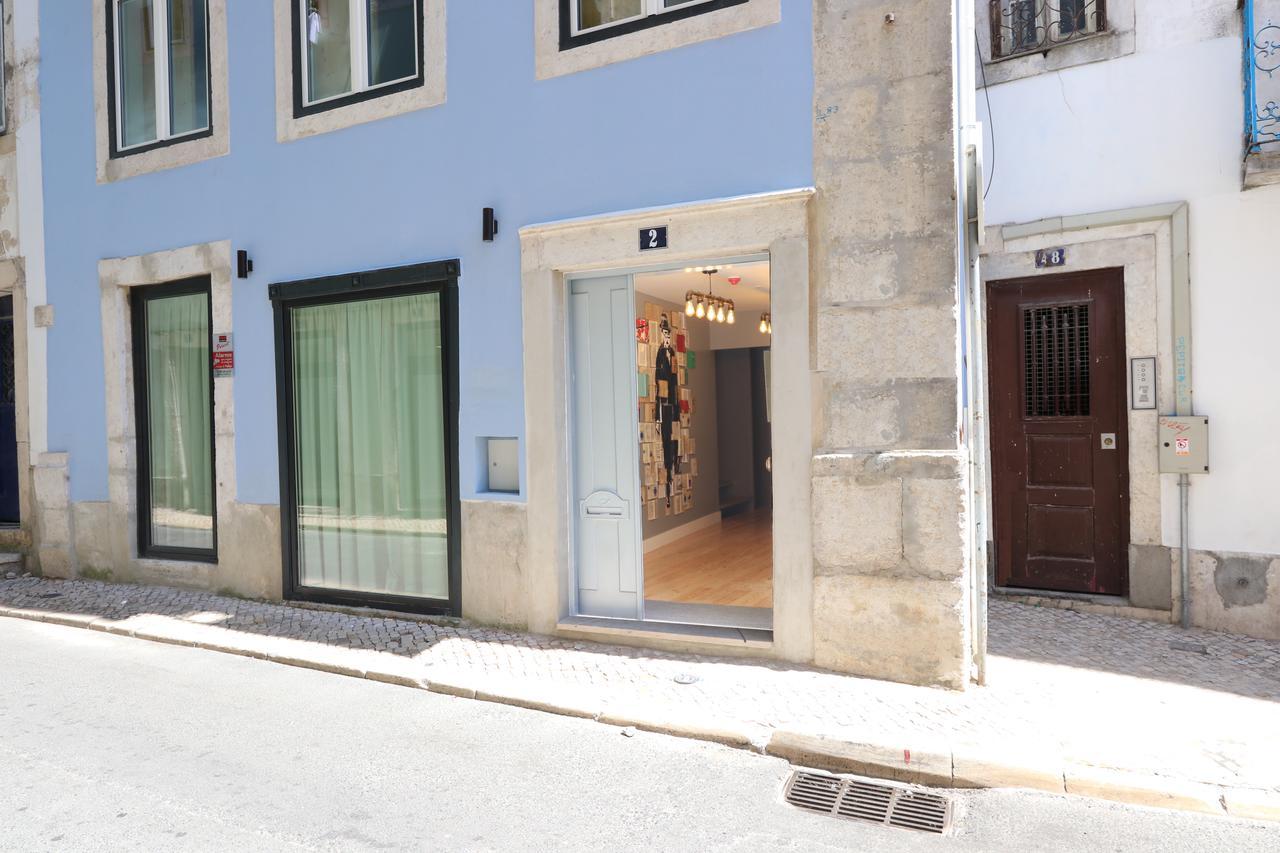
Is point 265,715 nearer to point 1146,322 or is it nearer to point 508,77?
point 508,77

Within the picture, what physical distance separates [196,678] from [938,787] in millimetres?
4584

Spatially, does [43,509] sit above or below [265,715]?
above

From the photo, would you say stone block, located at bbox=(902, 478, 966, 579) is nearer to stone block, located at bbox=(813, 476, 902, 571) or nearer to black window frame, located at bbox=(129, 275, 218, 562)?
stone block, located at bbox=(813, 476, 902, 571)

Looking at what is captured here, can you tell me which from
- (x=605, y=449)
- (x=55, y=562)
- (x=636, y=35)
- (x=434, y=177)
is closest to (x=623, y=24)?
(x=636, y=35)

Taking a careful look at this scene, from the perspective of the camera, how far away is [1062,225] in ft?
23.0

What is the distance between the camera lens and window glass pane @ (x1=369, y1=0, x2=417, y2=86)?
275 inches

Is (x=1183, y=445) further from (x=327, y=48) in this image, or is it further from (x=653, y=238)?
(x=327, y=48)

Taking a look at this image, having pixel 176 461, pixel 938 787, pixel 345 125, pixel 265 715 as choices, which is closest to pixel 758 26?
pixel 345 125

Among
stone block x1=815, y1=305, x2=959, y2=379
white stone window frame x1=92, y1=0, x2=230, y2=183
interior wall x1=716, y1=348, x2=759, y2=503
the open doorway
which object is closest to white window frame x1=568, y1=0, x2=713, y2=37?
the open doorway

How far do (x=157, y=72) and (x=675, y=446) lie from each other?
6.70m

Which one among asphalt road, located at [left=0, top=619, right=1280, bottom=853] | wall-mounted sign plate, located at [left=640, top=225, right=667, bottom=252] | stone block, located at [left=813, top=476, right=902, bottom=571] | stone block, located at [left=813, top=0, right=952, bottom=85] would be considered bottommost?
asphalt road, located at [left=0, top=619, right=1280, bottom=853]

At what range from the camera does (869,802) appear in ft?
12.5

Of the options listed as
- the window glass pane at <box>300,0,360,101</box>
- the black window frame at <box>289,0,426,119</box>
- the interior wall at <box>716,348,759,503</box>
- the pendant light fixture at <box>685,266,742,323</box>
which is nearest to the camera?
the black window frame at <box>289,0,426,119</box>

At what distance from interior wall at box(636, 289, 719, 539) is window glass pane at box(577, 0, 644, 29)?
15.6 feet
